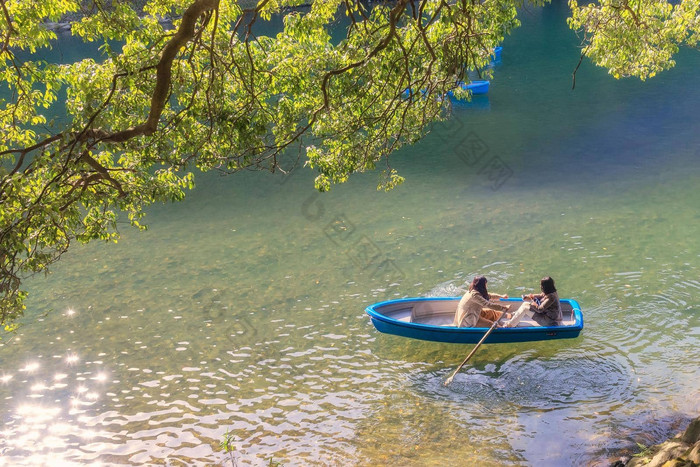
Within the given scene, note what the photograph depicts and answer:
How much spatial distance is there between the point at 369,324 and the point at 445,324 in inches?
52.9

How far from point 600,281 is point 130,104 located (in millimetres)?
8547

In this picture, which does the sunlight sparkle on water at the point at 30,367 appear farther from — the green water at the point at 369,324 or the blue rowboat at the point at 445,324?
the blue rowboat at the point at 445,324

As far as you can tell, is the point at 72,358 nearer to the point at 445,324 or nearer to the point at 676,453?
the point at 445,324

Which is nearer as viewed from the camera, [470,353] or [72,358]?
[470,353]

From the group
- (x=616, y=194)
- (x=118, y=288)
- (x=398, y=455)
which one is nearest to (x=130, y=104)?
(x=398, y=455)

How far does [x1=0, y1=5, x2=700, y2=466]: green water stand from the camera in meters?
8.59

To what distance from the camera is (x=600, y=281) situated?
39.2 ft

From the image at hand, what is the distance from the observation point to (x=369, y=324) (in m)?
11.4

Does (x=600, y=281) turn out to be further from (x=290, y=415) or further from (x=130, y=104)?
(x=130, y=104)

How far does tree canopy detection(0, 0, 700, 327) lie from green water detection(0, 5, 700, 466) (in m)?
2.83

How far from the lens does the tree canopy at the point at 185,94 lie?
666 centimetres

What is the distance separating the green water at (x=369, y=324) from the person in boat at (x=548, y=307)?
0.46 meters

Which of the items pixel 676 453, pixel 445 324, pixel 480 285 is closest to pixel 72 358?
pixel 445 324

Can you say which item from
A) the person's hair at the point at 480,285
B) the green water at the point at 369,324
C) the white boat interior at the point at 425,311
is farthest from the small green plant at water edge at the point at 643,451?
the white boat interior at the point at 425,311
